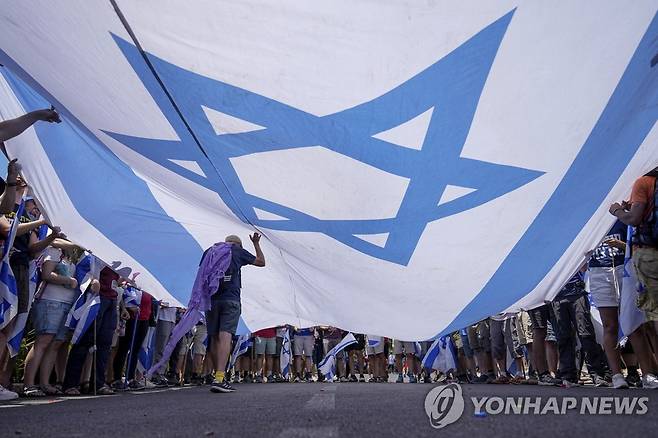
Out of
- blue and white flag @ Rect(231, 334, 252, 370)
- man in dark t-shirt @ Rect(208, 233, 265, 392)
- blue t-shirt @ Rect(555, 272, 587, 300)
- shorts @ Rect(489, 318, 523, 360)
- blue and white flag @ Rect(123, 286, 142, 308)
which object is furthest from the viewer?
blue and white flag @ Rect(231, 334, 252, 370)

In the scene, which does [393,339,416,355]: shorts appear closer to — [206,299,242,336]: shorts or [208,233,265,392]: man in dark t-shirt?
[208,233,265,392]: man in dark t-shirt

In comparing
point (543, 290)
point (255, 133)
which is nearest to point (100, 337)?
point (255, 133)

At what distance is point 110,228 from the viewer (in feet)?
17.7

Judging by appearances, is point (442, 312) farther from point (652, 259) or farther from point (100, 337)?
point (100, 337)

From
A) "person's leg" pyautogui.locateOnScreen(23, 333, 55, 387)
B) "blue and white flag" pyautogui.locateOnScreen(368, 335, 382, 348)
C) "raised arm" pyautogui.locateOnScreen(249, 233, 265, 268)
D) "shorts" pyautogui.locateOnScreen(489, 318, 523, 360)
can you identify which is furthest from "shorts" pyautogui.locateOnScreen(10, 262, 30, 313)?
"blue and white flag" pyautogui.locateOnScreen(368, 335, 382, 348)

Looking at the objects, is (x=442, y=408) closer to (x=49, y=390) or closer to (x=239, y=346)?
(x=49, y=390)

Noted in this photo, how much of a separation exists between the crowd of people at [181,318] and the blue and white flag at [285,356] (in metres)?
3.42

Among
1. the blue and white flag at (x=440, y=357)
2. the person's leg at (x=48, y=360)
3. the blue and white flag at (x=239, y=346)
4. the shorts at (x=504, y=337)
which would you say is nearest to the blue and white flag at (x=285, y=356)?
the blue and white flag at (x=239, y=346)

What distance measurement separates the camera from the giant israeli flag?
108 inches

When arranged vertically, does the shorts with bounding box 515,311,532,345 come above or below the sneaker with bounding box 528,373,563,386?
above

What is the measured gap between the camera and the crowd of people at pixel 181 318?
3717 mm

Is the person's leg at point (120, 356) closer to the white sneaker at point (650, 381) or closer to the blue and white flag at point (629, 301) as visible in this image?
the blue and white flag at point (629, 301)

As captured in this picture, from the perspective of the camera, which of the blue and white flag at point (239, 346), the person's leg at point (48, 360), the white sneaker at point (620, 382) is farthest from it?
the blue and white flag at point (239, 346)

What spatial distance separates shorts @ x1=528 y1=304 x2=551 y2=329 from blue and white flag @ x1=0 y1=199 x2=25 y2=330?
16.3 ft
